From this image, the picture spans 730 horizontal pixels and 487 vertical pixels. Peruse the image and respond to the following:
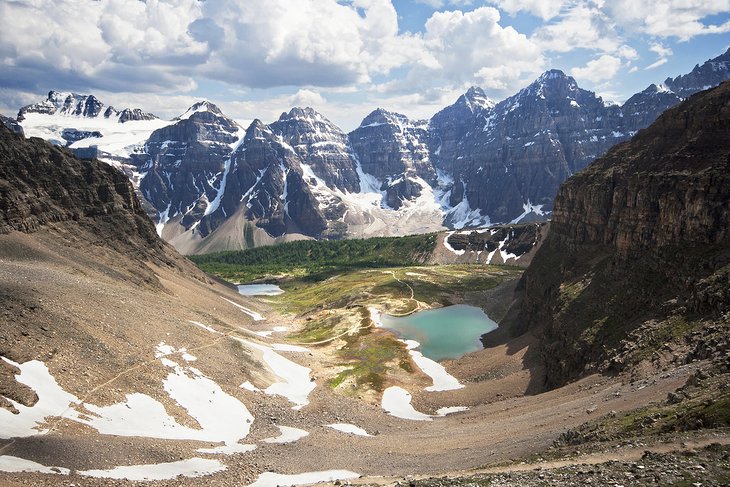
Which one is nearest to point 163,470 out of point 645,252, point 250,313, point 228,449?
point 228,449

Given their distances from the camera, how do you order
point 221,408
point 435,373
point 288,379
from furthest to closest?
point 435,373, point 288,379, point 221,408

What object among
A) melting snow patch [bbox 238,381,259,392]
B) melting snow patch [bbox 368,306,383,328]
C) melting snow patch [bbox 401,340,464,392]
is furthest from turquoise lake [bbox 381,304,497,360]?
melting snow patch [bbox 238,381,259,392]

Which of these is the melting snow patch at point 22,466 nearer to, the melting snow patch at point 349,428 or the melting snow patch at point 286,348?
the melting snow patch at point 349,428

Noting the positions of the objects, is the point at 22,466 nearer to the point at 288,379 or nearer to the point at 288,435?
the point at 288,435

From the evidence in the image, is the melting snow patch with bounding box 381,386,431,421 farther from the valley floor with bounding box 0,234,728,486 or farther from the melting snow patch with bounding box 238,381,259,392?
the melting snow patch with bounding box 238,381,259,392

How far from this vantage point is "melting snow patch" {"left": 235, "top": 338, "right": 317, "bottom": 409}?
256 feet

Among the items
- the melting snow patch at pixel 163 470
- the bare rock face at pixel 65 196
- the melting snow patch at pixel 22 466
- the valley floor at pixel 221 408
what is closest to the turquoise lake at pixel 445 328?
the valley floor at pixel 221 408

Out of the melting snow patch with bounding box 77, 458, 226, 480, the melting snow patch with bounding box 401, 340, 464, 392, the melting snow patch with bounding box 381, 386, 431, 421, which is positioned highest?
the melting snow patch with bounding box 77, 458, 226, 480

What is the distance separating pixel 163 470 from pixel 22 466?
408 inches

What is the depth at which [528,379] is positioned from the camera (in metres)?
86.4

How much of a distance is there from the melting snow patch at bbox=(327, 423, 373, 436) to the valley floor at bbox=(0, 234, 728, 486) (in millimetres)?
398

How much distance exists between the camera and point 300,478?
154ft

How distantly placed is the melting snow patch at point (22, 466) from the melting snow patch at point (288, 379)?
38.3 meters

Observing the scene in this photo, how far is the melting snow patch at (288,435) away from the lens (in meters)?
57.7
